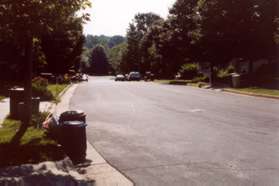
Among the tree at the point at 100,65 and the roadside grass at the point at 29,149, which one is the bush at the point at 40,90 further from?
the tree at the point at 100,65

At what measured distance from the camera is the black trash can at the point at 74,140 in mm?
11320

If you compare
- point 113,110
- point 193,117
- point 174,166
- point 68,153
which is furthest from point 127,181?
point 113,110

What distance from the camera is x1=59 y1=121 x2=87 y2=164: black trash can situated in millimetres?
11320

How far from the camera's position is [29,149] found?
460 inches

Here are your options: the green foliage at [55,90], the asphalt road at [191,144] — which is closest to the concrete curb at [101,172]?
the asphalt road at [191,144]

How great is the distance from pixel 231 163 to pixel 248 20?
35387mm

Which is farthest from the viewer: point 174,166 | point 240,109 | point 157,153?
point 240,109

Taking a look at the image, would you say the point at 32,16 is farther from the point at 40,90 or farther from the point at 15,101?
the point at 40,90

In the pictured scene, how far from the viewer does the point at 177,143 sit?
13484 millimetres

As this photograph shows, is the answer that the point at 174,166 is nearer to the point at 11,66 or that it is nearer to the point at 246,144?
the point at 246,144

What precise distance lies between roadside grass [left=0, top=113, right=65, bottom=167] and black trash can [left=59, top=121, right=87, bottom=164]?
0.70 feet

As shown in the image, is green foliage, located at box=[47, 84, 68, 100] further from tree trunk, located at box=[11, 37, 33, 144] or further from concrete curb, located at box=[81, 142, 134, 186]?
concrete curb, located at box=[81, 142, 134, 186]

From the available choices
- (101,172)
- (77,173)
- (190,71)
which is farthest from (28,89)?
(190,71)

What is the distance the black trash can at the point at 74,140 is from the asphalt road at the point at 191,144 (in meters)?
0.72
